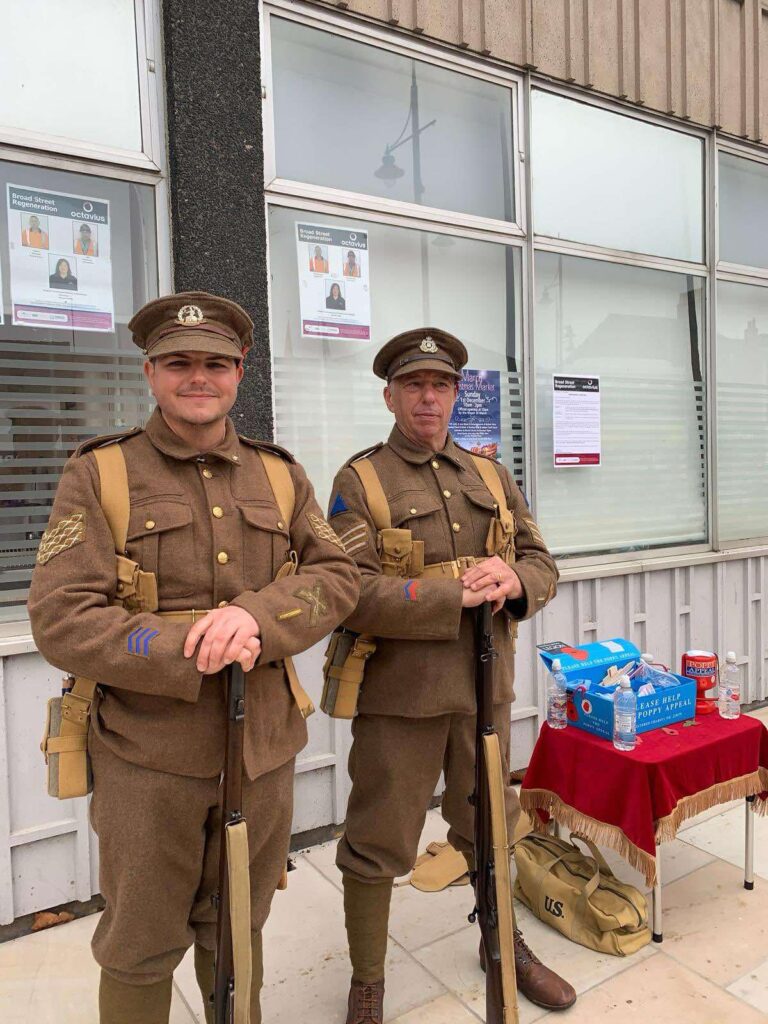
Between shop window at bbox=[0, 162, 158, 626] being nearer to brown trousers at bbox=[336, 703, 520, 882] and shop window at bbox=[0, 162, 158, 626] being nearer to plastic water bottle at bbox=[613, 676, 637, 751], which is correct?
brown trousers at bbox=[336, 703, 520, 882]

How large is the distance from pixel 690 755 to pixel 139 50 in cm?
349

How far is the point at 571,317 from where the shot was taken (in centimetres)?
435

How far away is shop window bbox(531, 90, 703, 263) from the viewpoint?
4180mm

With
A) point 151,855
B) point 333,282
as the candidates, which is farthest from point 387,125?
point 151,855

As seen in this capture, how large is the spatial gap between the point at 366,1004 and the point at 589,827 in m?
0.96

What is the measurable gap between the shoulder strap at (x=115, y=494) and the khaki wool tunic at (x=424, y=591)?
27.4 inches

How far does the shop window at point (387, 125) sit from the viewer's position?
135 inches

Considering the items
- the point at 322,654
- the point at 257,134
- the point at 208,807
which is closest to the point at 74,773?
the point at 208,807

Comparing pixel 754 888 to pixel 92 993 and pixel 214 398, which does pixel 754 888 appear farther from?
pixel 214 398

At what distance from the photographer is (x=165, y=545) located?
167 cm

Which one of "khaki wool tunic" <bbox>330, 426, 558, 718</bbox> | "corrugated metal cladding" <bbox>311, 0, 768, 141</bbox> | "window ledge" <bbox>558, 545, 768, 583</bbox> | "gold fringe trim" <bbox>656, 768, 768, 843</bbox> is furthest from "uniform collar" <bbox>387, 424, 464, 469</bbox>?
"corrugated metal cladding" <bbox>311, 0, 768, 141</bbox>

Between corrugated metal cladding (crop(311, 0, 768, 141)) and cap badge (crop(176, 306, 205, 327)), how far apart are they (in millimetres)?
2448

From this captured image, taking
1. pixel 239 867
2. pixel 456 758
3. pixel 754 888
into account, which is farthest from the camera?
pixel 754 888

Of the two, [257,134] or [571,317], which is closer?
[257,134]
